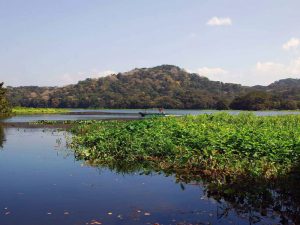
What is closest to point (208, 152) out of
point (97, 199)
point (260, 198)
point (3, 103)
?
point (260, 198)

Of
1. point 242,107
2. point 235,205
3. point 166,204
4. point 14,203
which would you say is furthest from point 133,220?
point 242,107

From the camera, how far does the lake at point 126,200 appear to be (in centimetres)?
1275

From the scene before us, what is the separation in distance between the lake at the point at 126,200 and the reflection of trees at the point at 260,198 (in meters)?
0.03

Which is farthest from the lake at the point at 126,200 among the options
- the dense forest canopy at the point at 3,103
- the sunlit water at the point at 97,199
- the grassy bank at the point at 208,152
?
the dense forest canopy at the point at 3,103

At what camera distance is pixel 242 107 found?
7106 inches

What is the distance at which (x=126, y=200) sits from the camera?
1518cm

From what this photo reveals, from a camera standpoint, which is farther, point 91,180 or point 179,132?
point 179,132

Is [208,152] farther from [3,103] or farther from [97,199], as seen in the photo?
[3,103]

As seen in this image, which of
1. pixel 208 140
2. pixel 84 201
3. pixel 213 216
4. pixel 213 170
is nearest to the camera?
pixel 213 216

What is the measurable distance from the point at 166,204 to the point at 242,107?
172 m

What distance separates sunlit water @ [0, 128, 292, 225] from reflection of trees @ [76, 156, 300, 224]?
0.21m

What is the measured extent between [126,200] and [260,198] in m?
5.33

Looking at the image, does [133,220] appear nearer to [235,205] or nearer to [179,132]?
[235,205]

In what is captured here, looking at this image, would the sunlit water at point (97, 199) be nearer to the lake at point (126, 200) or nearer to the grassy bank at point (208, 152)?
the lake at point (126, 200)
